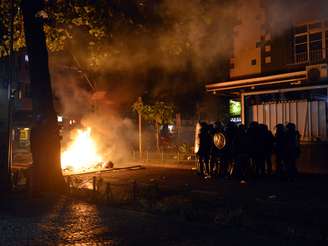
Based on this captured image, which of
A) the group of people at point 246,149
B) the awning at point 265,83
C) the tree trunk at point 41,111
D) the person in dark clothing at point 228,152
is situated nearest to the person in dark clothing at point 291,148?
the group of people at point 246,149

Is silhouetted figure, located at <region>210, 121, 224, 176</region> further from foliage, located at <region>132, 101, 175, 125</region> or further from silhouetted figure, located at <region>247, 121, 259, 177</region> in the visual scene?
foliage, located at <region>132, 101, 175, 125</region>

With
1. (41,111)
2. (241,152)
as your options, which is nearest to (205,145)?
(241,152)

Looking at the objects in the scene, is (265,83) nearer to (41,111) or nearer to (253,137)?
(253,137)

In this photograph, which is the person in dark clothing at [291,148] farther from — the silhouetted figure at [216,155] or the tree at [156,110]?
the tree at [156,110]

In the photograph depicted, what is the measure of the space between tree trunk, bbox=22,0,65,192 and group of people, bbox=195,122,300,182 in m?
4.72

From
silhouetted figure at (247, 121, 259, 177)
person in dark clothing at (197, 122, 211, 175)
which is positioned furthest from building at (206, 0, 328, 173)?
person in dark clothing at (197, 122, 211, 175)

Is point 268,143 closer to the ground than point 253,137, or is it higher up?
closer to the ground

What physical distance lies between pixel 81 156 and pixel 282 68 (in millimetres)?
9826

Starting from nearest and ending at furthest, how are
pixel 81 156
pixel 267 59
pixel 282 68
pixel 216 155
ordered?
pixel 216 155
pixel 282 68
pixel 267 59
pixel 81 156

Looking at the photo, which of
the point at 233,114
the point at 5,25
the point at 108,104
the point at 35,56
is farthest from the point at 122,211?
the point at 233,114

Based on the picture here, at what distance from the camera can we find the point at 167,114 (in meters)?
23.3

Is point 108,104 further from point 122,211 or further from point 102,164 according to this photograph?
point 122,211

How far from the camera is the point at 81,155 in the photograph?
20.0 meters

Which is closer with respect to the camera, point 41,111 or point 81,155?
point 41,111
